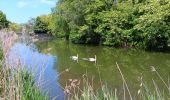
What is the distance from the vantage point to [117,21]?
34062 mm

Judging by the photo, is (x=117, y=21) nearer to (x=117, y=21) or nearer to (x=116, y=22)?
(x=117, y=21)

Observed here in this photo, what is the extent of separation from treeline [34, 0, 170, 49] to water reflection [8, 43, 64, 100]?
1131 cm

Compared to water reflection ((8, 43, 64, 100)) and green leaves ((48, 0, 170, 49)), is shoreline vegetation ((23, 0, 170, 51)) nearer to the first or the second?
green leaves ((48, 0, 170, 49))

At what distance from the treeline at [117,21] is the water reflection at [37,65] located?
37.1ft

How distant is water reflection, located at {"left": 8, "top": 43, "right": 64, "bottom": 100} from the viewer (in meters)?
5.64

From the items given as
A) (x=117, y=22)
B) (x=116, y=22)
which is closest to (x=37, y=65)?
(x=117, y=22)

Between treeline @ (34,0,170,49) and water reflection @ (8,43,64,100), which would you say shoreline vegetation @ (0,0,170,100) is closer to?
treeline @ (34,0,170,49)

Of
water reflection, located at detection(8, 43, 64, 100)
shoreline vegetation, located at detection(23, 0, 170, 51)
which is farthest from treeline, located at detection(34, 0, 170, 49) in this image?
water reflection, located at detection(8, 43, 64, 100)

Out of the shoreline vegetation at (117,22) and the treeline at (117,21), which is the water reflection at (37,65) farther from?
the treeline at (117,21)

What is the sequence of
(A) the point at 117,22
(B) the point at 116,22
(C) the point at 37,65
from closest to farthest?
(C) the point at 37,65 < (A) the point at 117,22 < (B) the point at 116,22

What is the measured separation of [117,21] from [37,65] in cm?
2767

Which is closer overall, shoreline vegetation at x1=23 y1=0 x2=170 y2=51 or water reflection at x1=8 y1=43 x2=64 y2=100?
water reflection at x1=8 y1=43 x2=64 y2=100

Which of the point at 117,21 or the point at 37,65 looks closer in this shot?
the point at 37,65

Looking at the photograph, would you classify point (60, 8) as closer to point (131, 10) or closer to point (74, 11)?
point (74, 11)
